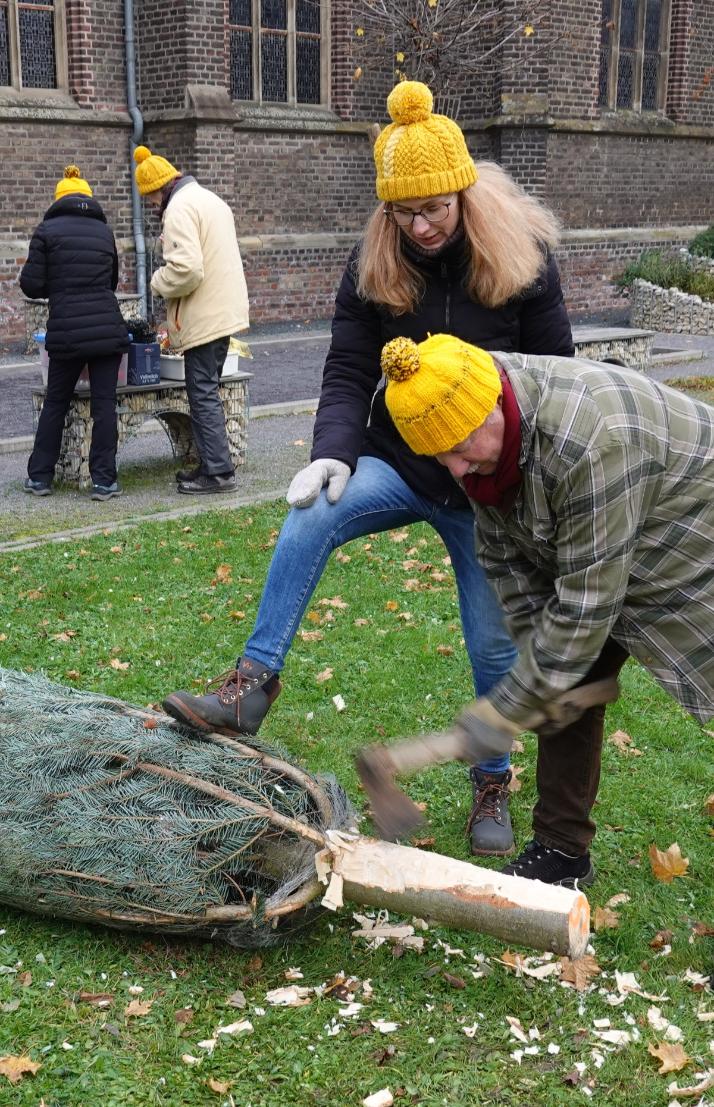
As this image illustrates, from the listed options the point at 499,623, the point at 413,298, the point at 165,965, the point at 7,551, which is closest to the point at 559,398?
the point at 413,298

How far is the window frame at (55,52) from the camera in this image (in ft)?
49.7

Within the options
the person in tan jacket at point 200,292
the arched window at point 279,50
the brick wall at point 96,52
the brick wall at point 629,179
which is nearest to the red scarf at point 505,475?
the person in tan jacket at point 200,292

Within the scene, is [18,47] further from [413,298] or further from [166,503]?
[413,298]

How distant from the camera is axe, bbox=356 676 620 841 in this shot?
296 cm

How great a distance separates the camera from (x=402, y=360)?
2609 mm

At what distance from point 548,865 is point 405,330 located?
1.60 metres

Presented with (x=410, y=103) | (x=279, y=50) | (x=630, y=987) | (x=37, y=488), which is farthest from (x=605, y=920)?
(x=279, y=50)

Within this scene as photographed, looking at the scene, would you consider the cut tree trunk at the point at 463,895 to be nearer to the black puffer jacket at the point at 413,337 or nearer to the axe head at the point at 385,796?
the axe head at the point at 385,796

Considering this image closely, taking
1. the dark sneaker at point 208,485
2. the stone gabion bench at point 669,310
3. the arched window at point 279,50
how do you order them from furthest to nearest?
the stone gabion bench at point 669,310 < the arched window at point 279,50 < the dark sneaker at point 208,485

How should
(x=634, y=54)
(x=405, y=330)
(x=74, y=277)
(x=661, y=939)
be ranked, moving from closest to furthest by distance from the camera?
(x=661, y=939)
(x=405, y=330)
(x=74, y=277)
(x=634, y=54)

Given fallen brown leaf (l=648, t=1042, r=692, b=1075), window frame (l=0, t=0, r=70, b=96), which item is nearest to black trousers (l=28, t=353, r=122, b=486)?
fallen brown leaf (l=648, t=1042, r=692, b=1075)

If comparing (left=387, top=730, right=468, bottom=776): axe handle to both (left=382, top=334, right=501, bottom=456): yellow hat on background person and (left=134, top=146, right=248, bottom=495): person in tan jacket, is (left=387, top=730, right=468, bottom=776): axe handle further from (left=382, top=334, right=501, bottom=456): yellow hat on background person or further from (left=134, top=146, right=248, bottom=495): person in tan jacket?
(left=134, top=146, right=248, bottom=495): person in tan jacket

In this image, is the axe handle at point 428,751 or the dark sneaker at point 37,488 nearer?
the axe handle at point 428,751

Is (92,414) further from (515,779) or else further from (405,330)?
(405,330)
